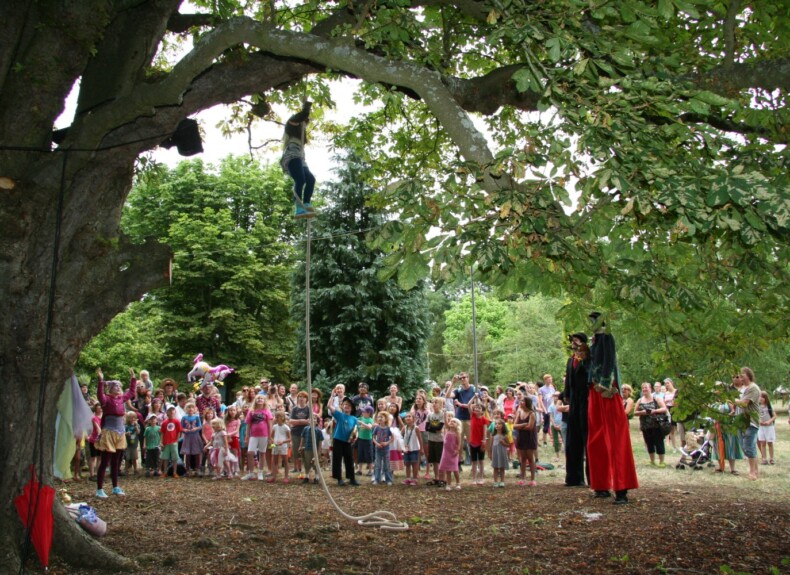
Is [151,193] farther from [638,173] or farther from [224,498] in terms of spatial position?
[638,173]

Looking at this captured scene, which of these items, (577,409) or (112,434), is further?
(112,434)

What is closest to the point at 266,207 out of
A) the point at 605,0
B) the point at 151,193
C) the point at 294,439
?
the point at 151,193

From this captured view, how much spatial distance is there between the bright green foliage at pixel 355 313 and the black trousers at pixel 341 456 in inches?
421

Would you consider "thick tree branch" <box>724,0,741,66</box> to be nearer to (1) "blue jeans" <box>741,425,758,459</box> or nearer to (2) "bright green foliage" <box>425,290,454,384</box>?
(1) "blue jeans" <box>741,425,758,459</box>

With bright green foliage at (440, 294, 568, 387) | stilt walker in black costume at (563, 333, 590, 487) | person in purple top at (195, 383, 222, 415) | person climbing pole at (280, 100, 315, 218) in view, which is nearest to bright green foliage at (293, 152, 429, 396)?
person in purple top at (195, 383, 222, 415)

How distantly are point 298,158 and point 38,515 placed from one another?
12.2 ft

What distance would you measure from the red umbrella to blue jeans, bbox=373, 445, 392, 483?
7865 mm

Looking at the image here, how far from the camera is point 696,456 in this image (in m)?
13.7

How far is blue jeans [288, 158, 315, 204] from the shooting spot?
264 inches

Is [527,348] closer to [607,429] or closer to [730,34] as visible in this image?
[607,429]

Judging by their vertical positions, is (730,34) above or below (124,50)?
below

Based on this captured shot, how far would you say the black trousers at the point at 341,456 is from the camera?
1276cm

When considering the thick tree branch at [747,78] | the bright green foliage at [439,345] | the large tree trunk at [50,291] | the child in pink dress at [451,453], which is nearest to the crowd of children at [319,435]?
the child in pink dress at [451,453]

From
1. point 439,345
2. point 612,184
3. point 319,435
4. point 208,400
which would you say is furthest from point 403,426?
point 439,345
